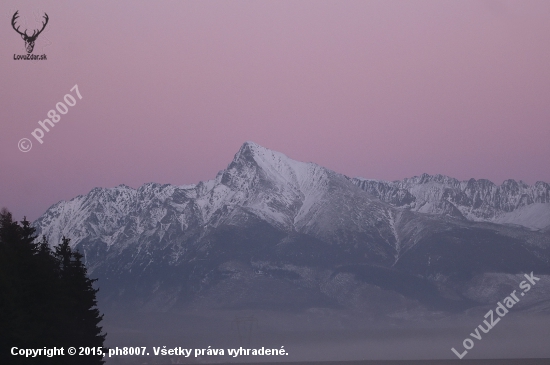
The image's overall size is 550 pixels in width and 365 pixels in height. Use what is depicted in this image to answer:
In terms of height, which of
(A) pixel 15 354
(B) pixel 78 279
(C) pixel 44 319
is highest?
(B) pixel 78 279

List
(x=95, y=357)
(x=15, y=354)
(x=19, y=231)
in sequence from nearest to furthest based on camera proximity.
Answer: (x=15, y=354), (x=19, y=231), (x=95, y=357)

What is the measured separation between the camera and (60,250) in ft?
327

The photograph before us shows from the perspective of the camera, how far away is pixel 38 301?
87.2 m

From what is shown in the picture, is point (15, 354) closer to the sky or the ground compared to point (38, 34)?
closer to the ground

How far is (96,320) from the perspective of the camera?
98.2 metres

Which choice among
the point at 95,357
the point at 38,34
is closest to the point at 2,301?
the point at 95,357

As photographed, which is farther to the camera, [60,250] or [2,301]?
[60,250]

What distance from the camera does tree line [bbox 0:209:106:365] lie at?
7744 cm

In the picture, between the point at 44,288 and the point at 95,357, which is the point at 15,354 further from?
the point at 95,357

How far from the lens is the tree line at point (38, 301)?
77.4 metres

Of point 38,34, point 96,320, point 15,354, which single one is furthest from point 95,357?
point 38,34

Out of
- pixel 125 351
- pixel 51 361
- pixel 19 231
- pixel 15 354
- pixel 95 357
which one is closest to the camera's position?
pixel 15 354

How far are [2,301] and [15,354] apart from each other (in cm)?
422

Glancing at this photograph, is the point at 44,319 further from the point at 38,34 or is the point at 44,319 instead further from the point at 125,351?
the point at 38,34
